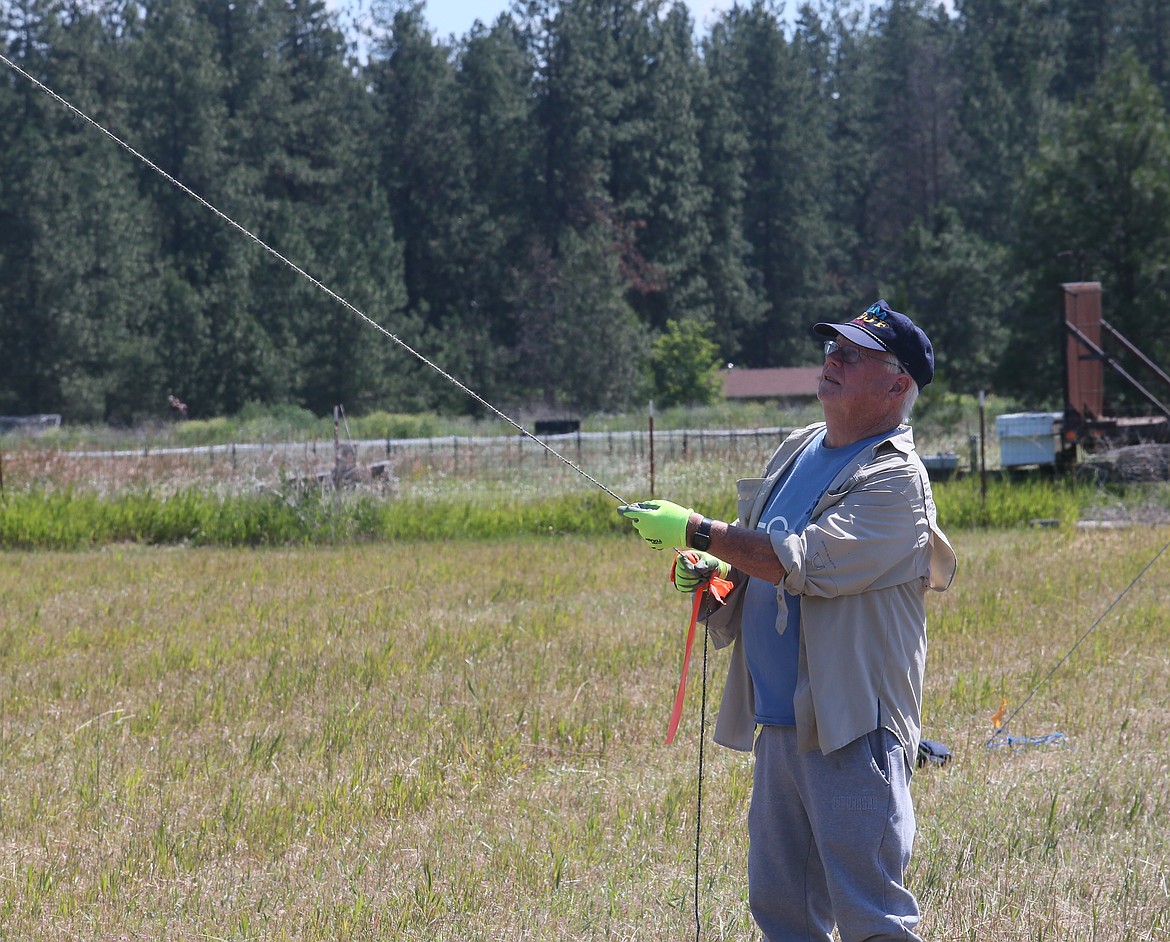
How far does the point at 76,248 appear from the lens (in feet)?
171

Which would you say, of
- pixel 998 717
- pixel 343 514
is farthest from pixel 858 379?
pixel 343 514

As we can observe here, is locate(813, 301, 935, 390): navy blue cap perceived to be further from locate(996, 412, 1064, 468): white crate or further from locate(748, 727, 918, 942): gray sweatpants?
locate(996, 412, 1064, 468): white crate

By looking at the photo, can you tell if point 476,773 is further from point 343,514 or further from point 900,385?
point 343,514

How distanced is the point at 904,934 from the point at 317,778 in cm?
332

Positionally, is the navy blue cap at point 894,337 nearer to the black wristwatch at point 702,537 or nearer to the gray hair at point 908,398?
the gray hair at point 908,398

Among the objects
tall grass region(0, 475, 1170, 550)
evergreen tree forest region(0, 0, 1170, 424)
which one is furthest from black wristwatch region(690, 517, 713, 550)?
evergreen tree forest region(0, 0, 1170, 424)

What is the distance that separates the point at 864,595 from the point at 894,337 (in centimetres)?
66

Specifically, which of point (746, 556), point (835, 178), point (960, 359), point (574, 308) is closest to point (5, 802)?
point (746, 556)

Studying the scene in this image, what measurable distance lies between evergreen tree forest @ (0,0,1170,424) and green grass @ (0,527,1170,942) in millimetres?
29337

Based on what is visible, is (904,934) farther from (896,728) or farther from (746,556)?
(746,556)

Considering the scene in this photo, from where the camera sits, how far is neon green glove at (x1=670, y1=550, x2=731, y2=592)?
381cm

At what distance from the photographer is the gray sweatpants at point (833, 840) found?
3438 mm

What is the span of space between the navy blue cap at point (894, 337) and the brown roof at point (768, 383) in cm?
5515

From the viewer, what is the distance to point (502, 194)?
66438 mm
